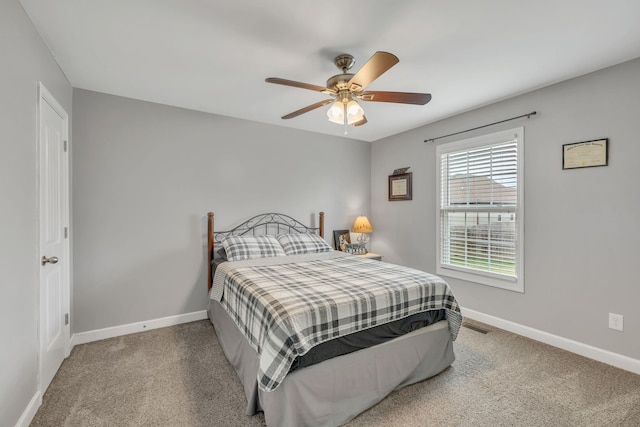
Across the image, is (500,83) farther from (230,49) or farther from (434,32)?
(230,49)

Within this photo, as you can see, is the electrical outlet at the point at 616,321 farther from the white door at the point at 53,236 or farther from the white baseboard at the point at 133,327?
the white door at the point at 53,236

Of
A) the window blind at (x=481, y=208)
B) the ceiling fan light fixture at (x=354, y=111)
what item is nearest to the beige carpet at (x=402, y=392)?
the window blind at (x=481, y=208)

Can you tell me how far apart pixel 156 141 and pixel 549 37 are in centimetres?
365

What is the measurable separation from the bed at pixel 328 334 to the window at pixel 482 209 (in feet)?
4.14

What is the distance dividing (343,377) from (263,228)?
2.43m

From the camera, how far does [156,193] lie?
10.5ft

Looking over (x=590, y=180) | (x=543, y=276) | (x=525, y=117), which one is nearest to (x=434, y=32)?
(x=525, y=117)

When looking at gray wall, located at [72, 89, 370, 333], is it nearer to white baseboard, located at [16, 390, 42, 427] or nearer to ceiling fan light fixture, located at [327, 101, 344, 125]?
white baseboard, located at [16, 390, 42, 427]

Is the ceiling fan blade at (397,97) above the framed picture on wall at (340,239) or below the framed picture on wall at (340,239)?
above

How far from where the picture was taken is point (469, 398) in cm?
199

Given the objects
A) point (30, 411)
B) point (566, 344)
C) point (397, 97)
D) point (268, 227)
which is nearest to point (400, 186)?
point (268, 227)

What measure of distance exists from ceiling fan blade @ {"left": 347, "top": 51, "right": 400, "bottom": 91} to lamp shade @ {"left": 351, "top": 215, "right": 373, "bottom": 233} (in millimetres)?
2635

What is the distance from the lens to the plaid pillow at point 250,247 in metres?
3.16

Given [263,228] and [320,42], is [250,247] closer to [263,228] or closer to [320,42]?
[263,228]
